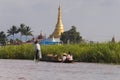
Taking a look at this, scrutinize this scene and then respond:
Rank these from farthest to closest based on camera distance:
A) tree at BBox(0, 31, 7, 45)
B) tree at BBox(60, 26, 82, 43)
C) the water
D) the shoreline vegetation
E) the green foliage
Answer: tree at BBox(0, 31, 7, 45) < tree at BBox(60, 26, 82, 43) < the green foliage < the shoreline vegetation < the water

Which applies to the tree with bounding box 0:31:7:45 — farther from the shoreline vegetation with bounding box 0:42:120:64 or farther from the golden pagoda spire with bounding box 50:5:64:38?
the shoreline vegetation with bounding box 0:42:120:64

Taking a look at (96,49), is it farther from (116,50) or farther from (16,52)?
(16,52)

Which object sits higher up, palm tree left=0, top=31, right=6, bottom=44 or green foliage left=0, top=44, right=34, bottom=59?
palm tree left=0, top=31, right=6, bottom=44

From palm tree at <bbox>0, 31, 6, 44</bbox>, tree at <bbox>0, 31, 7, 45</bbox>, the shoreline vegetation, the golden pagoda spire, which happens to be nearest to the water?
the shoreline vegetation

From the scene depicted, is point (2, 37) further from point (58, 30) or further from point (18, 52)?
point (18, 52)

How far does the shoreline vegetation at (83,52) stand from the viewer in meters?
36.2

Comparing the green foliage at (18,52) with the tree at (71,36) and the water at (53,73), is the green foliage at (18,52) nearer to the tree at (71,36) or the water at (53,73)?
the water at (53,73)

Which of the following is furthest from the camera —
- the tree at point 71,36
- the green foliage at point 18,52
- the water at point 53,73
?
the tree at point 71,36

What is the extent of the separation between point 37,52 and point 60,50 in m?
13.6

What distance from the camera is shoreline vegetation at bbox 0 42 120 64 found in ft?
119

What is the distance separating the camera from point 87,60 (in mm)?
37844

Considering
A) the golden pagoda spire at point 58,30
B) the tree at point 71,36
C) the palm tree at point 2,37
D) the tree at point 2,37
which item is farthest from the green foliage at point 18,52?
the golden pagoda spire at point 58,30

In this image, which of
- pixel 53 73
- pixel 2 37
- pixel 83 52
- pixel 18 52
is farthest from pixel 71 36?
pixel 53 73

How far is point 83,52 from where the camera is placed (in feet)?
127
